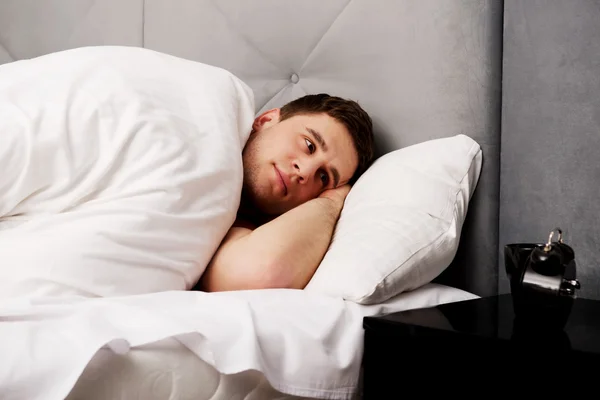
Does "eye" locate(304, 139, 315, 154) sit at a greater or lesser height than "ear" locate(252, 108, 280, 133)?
lesser

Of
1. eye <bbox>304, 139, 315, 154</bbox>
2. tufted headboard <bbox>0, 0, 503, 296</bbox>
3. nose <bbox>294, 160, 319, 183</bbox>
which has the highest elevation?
tufted headboard <bbox>0, 0, 503, 296</bbox>

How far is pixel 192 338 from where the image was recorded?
0.84 metres

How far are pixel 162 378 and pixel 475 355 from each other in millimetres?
411

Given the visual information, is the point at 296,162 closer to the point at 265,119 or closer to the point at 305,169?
the point at 305,169

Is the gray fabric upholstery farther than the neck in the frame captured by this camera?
No

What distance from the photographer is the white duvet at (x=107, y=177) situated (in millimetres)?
1027

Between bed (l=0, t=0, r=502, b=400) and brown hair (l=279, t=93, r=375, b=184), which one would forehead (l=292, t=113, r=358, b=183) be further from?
bed (l=0, t=0, r=502, b=400)

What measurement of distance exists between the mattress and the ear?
34.9 inches

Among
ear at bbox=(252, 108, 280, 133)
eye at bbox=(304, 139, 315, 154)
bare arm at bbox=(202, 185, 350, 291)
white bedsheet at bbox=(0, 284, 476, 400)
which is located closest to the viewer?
white bedsheet at bbox=(0, 284, 476, 400)

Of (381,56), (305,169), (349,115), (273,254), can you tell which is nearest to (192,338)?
(273,254)

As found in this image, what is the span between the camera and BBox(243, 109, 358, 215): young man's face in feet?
4.96

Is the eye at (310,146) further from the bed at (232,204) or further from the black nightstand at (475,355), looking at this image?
the black nightstand at (475,355)

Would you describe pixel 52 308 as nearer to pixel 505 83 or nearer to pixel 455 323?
pixel 455 323

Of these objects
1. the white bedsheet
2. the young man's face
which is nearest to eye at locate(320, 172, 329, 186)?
the young man's face
